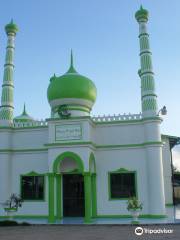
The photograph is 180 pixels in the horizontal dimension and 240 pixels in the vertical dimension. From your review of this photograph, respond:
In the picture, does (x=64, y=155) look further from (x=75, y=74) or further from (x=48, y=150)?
(x=75, y=74)

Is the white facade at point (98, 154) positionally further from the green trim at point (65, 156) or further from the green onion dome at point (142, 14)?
the green onion dome at point (142, 14)

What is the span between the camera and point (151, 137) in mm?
17031

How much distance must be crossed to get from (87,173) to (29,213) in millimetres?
4129

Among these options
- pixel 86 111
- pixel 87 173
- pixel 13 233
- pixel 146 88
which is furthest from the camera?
pixel 86 111

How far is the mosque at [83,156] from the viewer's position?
55.3 ft

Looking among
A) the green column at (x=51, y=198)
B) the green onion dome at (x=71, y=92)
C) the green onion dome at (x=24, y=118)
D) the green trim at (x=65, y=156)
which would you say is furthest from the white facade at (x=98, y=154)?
the green onion dome at (x=24, y=118)

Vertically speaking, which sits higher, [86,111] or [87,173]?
[86,111]

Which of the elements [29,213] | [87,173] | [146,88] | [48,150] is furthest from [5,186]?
[146,88]

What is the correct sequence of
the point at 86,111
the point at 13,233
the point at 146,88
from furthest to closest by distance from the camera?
the point at 86,111 → the point at 146,88 → the point at 13,233

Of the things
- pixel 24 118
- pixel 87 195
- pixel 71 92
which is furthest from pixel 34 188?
pixel 24 118

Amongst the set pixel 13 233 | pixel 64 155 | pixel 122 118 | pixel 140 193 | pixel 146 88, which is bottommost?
pixel 13 233

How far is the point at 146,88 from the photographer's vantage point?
17766mm

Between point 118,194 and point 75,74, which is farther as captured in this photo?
point 75,74

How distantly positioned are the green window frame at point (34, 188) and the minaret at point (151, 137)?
5461 mm
